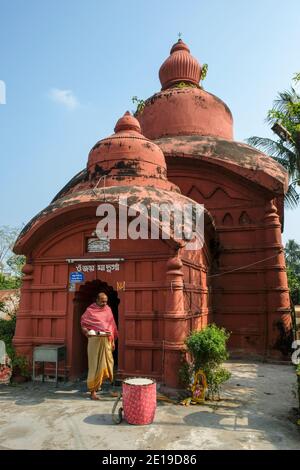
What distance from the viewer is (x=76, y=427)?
4938mm

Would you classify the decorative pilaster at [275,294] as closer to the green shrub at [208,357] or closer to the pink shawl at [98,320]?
the green shrub at [208,357]

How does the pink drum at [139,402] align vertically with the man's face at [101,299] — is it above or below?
below

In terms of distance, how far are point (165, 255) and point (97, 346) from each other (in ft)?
6.87

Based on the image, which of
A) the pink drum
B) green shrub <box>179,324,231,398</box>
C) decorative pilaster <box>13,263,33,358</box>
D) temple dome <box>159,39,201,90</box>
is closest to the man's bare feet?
the pink drum

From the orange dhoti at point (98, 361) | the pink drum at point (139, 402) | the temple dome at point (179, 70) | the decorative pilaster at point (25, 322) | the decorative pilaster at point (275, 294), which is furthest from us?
the temple dome at point (179, 70)

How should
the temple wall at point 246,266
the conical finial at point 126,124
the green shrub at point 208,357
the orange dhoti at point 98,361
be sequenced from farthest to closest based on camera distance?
the temple wall at point 246,266, the conical finial at point 126,124, the orange dhoti at point 98,361, the green shrub at point 208,357

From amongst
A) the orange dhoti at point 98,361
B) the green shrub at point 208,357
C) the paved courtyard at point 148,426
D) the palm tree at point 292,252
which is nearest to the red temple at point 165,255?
the green shrub at point 208,357

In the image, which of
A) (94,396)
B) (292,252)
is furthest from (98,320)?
(292,252)

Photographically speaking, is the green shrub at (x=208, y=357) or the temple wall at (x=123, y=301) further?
the temple wall at (x=123, y=301)

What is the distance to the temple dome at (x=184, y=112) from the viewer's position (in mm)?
14132
